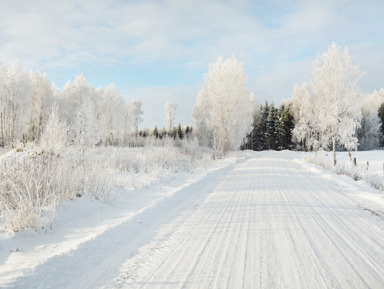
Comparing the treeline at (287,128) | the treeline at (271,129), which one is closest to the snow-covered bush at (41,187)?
the treeline at (287,128)

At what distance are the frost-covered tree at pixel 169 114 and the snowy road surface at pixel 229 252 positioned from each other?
56.0 m

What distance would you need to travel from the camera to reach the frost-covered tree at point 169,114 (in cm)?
6063

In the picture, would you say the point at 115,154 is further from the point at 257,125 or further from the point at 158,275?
the point at 257,125

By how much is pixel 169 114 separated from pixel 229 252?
5883 centimetres

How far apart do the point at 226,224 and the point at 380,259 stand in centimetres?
225

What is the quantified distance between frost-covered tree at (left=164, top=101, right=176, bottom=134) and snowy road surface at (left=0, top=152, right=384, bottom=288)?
56.0 m

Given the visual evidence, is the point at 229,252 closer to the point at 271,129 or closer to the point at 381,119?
the point at 271,129

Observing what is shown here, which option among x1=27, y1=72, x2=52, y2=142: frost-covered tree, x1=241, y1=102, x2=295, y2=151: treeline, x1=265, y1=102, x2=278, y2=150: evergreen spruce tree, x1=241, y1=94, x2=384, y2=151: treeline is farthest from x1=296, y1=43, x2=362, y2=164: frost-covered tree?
x1=27, y1=72, x2=52, y2=142: frost-covered tree

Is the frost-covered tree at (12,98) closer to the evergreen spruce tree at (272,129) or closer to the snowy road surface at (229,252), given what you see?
the snowy road surface at (229,252)

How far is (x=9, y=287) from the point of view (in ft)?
7.79

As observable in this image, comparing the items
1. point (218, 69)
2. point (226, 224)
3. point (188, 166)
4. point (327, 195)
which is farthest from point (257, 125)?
point (226, 224)

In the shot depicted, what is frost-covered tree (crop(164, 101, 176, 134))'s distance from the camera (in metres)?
60.6

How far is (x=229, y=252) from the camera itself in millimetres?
3283

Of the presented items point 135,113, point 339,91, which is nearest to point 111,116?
point 135,113
